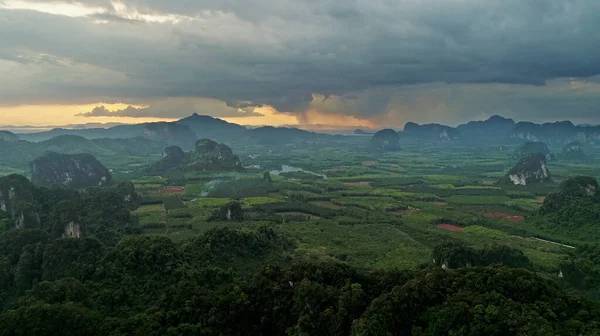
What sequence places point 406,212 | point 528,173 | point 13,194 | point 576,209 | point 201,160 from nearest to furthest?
1. point 13,194
2. point 576,209
3. point 406,212
4. point 528,173
5. point 201,160

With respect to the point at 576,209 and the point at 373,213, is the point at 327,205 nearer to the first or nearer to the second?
the point at 373,213

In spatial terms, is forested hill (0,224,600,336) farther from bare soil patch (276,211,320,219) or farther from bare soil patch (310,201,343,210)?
bare soil patch (310,201,343,210)

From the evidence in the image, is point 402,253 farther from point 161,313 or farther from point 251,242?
point 161,313

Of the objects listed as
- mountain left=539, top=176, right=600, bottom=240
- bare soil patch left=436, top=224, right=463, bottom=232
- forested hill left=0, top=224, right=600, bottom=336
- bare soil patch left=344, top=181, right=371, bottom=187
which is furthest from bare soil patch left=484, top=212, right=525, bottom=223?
forested hill left=0, top=224, right=600, bottom=336

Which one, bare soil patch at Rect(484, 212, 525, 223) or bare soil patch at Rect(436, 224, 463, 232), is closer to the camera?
bare soil patch at Rect(436, 224, 463, 232)

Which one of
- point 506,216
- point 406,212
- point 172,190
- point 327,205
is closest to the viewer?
point 506,216

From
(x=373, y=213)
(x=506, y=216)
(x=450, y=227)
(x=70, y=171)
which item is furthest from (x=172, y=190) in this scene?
(x=506, y=216)

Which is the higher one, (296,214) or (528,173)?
(528,173)

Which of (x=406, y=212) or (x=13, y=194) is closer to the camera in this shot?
(x=13, y=194)
